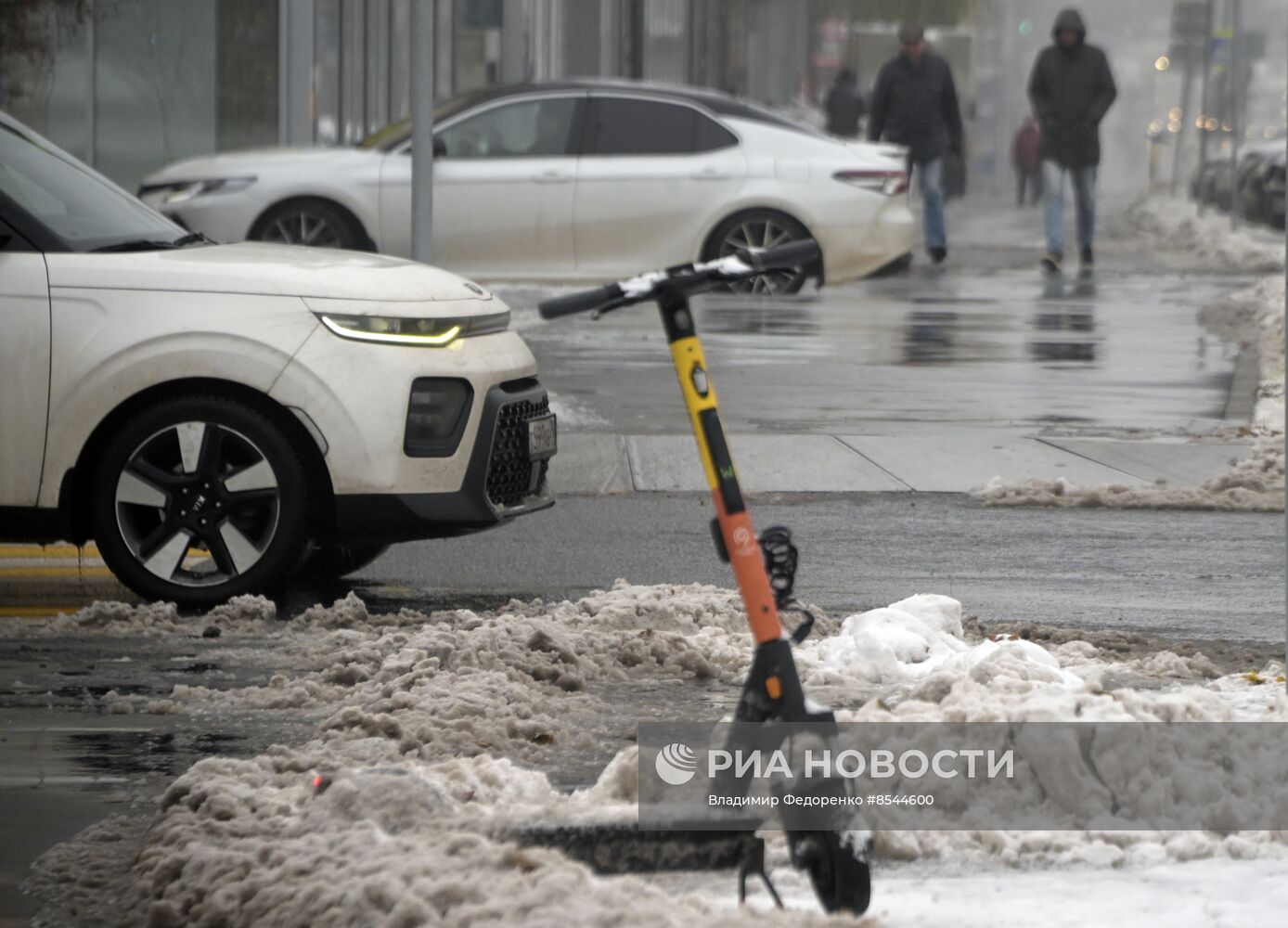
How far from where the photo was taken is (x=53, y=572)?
7.96m

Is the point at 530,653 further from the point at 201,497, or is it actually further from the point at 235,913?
the point at 235,913

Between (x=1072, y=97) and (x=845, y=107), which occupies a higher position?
Answer: (x=1072, y=97)

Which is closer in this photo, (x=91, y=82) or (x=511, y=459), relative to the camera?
(x=511, y=459)

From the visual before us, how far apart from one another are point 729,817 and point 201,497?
10.9ft

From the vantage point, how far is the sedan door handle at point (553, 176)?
17766 millimetres

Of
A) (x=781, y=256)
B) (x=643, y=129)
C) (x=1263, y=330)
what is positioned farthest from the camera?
(x=643, y=129)

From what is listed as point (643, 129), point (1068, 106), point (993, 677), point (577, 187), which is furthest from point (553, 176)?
point (993, 677)

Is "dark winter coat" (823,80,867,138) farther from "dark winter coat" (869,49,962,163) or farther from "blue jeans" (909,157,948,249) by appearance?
"dark winter coat" (869,49,962,163)

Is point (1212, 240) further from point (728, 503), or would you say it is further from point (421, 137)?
point (728, 503)

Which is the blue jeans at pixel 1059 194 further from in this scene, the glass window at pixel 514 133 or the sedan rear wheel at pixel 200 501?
the sedan rear wheel at pixel 200 501

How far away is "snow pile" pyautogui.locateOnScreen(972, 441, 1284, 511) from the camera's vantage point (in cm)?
962

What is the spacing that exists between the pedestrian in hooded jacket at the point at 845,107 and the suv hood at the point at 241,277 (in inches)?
1170

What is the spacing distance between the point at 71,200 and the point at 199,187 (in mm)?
9649

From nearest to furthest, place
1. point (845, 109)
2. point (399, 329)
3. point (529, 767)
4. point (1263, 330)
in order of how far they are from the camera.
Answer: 1. point (529, 767)
2. point (399, 329)
3. point (1263, 330)
4. point (845, 109)
